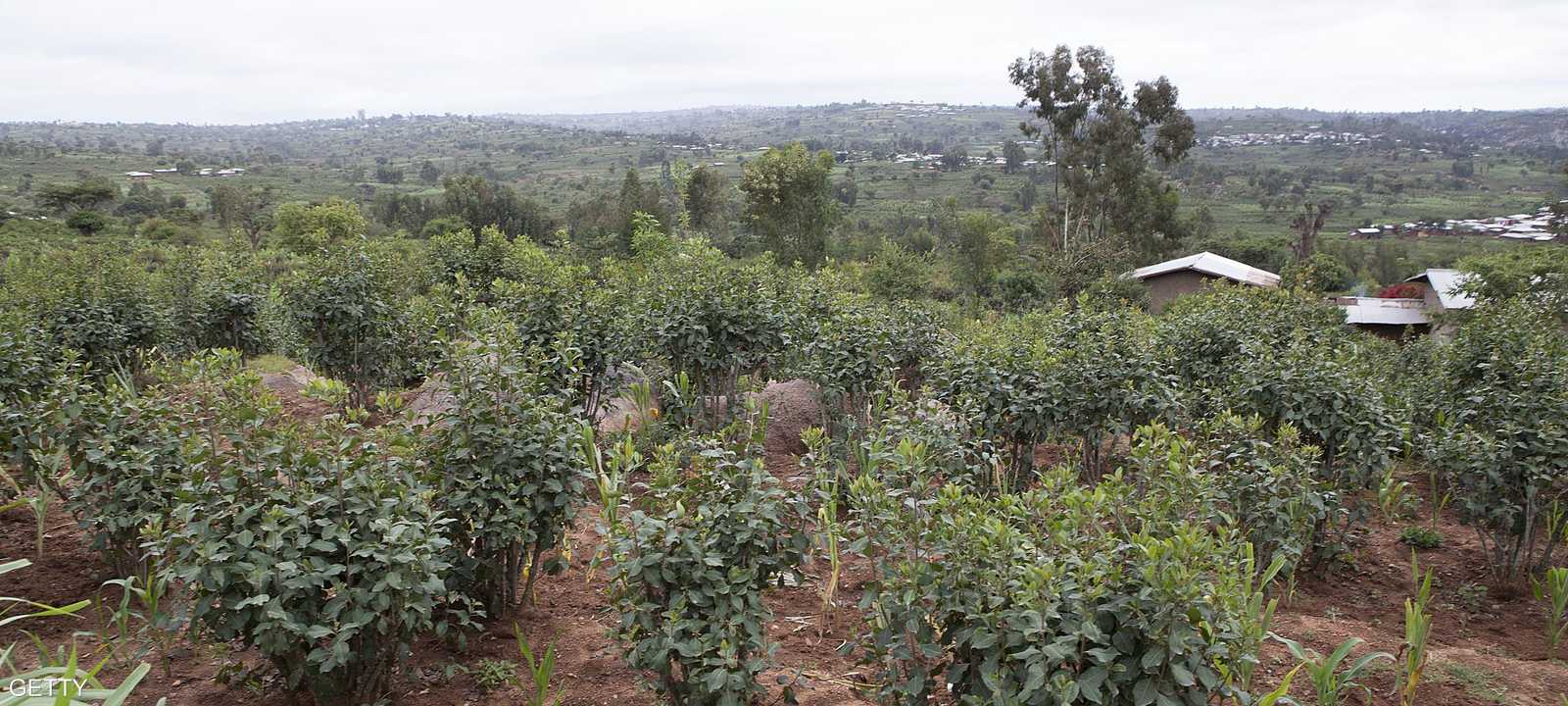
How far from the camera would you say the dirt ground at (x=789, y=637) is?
411 cm

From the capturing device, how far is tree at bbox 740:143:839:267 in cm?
3400

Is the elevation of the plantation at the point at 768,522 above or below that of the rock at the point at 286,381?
above

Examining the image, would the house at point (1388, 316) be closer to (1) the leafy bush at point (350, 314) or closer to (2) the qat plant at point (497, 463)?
(1) the leafy bush at point (350, 314)

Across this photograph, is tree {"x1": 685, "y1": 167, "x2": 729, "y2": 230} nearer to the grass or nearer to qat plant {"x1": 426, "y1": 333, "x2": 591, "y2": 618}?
qat plant {"x1": 426, "y1": 333, "x2": 591, "y2": 618}

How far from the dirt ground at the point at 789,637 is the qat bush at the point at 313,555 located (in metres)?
0.48

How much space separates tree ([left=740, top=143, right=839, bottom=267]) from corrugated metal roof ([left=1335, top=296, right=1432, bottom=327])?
58.4 feet

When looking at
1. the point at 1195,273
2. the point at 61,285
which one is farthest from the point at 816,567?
the point at 1195,273

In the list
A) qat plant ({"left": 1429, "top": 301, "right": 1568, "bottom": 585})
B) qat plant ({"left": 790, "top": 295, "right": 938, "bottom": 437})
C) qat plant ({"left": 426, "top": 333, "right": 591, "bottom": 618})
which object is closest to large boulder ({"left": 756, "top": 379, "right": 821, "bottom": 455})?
qat plant ({"left": 790, "top": 295, "right": 938, "bottom": 437})

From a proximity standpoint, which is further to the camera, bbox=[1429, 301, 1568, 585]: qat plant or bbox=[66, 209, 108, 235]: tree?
bbox=[66, 209, 108, 235]: tree

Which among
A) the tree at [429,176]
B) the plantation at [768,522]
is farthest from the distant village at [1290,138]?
the plantation at [768,522]

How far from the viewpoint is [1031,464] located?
662cm

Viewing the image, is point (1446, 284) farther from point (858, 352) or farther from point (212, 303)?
point (212, 303)

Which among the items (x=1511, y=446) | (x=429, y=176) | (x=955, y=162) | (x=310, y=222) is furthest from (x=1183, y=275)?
(x=429, y=176)

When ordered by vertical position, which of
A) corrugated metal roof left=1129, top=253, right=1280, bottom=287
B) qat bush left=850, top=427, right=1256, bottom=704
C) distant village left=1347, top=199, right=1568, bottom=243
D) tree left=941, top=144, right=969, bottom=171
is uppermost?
tree left=941, top=144, right=969, bottom=171
